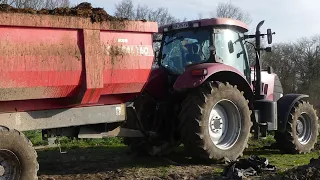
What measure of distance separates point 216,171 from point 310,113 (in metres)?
3.67

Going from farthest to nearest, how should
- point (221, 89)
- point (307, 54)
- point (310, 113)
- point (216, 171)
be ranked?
point (307, 54) < point (310, 113) < point (221, 89) < point (216, 171)

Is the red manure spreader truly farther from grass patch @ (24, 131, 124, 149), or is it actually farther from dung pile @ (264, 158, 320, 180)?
grass patch @ (24, 131, 124, 149)

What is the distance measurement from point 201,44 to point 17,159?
3869 millimetres

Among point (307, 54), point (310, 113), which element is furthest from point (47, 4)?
point (307, 54)

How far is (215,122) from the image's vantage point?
7.22 meters

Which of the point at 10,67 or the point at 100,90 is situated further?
the point at 100,90

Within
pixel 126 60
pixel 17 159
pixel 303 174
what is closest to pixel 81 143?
pixel 126 60

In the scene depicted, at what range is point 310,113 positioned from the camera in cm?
921

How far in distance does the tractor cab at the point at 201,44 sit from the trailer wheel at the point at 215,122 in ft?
2.38

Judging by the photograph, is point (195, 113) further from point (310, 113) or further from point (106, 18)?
point (310, 113)

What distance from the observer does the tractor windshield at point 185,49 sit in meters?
7.66

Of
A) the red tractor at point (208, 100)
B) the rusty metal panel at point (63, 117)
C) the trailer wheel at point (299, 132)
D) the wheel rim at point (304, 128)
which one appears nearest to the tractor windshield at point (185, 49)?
the red tractor at point (208, 100)

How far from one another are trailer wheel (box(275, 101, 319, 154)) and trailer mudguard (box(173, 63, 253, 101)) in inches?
57.8

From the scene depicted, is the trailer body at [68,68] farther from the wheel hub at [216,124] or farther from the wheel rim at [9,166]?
the wheel hub at [216,124]
